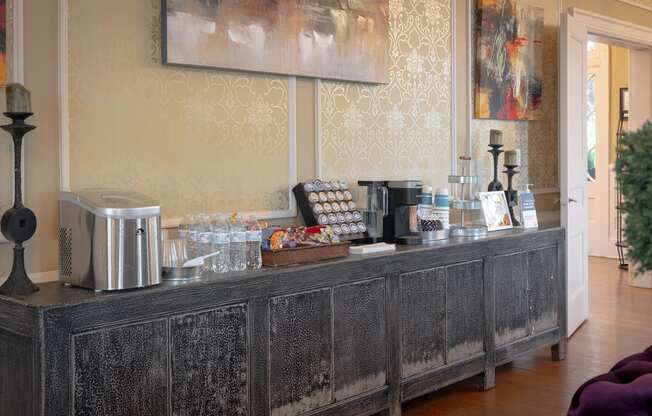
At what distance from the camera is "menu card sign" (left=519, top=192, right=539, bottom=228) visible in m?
4.89

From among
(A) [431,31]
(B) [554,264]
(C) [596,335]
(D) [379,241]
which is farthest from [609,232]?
(D) [379,241]

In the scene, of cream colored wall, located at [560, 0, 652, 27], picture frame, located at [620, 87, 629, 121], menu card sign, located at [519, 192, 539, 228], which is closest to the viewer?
menu card sign, located at [519, 192, 539, 228]

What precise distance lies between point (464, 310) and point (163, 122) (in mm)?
2030

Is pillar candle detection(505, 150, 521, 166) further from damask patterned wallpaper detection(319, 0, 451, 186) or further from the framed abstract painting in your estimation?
the framed abstract painting

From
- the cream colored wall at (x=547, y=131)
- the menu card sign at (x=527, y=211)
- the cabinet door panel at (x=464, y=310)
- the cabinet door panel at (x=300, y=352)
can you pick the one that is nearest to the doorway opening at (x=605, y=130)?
the cream colored wall at (x=547, y=131)

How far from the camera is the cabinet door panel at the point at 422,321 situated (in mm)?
3725

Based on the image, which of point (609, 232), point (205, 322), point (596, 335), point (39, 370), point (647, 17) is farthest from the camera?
point (609, 232)

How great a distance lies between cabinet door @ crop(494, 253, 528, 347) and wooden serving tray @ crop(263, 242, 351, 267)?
130 centimetres

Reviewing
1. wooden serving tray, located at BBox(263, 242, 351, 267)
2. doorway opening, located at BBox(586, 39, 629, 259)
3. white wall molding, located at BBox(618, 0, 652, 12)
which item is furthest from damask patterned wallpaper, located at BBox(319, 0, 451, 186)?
doorway opening, located at BBox(586, 39, 629, 259)

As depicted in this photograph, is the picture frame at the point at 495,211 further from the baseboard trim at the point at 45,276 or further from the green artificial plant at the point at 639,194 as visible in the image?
the green artificial plant at the point at 639,194

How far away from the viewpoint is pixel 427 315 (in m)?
3.86

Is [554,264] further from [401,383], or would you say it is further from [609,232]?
[609,232]

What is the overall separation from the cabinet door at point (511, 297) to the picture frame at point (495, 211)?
260 millimetres

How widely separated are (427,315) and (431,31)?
195 cm
